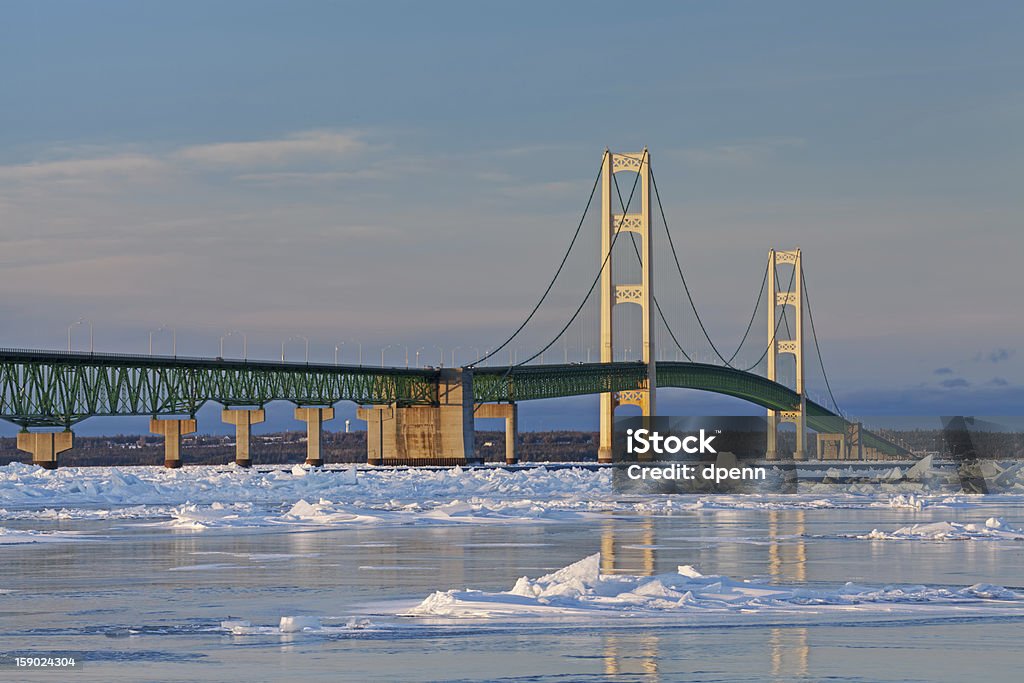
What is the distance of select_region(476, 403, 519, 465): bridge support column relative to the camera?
110750 mm

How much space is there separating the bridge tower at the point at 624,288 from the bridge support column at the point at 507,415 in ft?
20.5

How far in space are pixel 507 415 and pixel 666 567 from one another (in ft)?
303

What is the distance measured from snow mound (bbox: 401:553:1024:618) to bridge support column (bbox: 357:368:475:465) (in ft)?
296

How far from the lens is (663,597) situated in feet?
46.4

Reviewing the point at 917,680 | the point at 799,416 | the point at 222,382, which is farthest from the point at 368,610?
the point at 799,416

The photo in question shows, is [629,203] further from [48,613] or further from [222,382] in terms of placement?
[48,613]

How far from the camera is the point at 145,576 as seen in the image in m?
17.5

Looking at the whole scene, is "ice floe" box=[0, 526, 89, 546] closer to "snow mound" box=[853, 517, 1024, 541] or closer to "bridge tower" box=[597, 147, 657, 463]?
"snow mound" box=[853, 517, 1024, 541]

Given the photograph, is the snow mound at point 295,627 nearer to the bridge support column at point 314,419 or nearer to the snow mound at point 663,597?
the snow mound at point 663,597

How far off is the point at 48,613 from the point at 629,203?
106339 millimetres

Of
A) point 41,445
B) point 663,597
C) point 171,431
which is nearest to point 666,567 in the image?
point 663,597

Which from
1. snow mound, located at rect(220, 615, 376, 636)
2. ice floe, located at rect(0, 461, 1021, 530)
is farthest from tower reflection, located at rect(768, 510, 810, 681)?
ice floe, located at rect(0, 461, 1021, 530)

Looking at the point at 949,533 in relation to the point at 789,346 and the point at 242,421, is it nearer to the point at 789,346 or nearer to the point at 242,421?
the point at 242,421

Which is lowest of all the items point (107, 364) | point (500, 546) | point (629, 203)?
point (500, 546)
